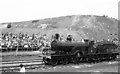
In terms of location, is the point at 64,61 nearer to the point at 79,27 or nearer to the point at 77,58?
the point at 77,58

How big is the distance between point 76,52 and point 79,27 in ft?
203

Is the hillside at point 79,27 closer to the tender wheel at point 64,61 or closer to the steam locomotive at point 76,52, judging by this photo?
the steam locomotive at point 76,52

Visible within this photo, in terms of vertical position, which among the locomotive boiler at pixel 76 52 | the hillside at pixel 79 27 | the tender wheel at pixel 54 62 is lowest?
the tender wheel at pixel 54 62

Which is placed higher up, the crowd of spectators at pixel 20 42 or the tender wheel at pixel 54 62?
the crowd of spectators at pixel 20 42

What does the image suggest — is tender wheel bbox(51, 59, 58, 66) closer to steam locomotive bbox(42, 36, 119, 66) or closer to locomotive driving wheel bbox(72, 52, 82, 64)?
steam locomotive bbox(42, 36, 119, 66)

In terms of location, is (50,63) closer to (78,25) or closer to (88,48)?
(88,48)

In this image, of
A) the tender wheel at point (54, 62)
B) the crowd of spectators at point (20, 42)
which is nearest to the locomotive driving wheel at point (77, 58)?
the tender wheel at point (54, 62)

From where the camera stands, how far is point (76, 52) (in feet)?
70.2

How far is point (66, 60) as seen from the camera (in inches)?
830

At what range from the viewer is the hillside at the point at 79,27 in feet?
236

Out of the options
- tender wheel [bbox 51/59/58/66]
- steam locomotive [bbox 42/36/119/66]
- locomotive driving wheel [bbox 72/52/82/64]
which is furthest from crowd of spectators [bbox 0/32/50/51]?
locomotive driving wheel [bbox 72/52/82/64]

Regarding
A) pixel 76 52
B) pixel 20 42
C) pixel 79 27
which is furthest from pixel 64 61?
pixel 79 27

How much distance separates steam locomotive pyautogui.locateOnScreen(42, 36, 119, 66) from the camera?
2042cm

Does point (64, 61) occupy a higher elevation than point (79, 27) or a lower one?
lower
